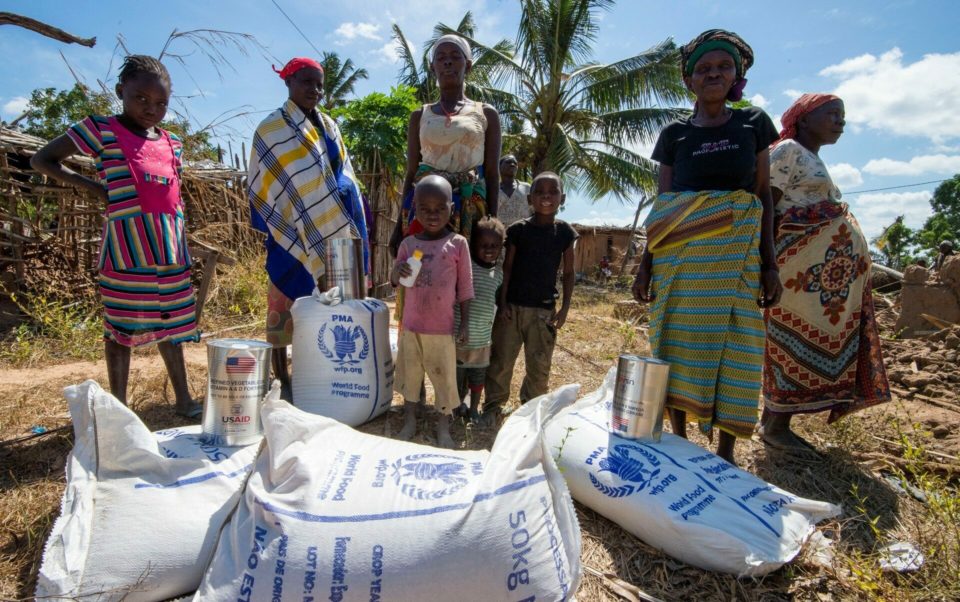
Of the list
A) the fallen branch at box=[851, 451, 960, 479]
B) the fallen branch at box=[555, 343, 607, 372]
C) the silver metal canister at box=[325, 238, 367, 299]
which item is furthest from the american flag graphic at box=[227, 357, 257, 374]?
the fallen branch at box=[555, 343, 607, 372]

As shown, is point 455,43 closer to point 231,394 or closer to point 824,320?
point 231,394

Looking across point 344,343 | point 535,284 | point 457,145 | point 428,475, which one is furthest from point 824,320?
point 344,343

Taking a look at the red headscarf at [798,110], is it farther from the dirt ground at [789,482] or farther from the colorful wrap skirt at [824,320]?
the dirt ground at [789,482]

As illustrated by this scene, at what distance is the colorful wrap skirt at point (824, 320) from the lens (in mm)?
2428

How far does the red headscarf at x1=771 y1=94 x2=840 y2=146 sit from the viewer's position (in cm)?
241

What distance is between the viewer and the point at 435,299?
2225mm

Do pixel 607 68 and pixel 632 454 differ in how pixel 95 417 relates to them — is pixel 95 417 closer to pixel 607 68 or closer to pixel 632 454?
pixel 632 454

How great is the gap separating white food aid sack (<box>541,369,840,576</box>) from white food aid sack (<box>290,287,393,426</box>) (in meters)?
0.94

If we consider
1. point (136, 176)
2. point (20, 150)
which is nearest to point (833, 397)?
point (136, 176)

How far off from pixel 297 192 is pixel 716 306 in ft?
6.82

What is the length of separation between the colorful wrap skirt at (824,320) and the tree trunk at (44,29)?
464cm

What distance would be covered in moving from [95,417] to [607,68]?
11682 millimetres

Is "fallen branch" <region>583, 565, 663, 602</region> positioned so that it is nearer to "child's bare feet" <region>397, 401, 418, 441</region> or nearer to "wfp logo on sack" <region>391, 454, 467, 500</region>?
"wfp logo on sack" <region>391, 454, 467, 500</region>

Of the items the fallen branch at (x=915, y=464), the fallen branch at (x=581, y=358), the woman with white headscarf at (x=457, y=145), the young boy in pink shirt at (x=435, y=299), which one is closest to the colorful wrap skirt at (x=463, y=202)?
the woman with white headscarf at (x=457, y=145)
